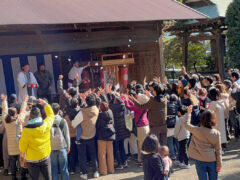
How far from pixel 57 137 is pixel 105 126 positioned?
1.29 meters

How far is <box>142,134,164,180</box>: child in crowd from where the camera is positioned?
13.8 ft

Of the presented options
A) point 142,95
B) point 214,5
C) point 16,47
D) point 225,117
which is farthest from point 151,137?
point 214,5

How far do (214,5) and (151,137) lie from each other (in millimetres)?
13484

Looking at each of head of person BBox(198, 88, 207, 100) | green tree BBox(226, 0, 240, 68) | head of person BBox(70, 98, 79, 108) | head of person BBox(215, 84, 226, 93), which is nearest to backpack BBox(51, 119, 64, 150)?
head of person BBox(70, 98, 79, 108)

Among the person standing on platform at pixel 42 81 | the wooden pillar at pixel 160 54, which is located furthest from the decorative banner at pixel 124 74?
the person standing on platform at pixel 42 81

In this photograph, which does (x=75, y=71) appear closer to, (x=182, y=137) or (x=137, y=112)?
(x=137, y=112)

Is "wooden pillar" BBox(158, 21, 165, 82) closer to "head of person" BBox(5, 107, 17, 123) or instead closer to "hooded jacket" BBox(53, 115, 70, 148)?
"hooded jacket" BBox(53, 115, 70, 148)

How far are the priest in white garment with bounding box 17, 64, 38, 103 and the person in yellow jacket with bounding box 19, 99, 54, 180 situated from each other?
4.46 m

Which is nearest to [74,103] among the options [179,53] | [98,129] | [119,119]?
[98,129]

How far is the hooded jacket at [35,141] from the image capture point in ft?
15.9

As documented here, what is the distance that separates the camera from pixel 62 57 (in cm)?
1196

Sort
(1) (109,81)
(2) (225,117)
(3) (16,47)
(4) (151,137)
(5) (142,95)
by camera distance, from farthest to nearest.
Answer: (1) (109,81) < (3) (16,47) < (2) (225,117) < (5) (142,95) < (4) (151,137)

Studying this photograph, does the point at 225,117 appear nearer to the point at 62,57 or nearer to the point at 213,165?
the point at 213,165

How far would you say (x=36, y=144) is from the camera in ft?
16.2
